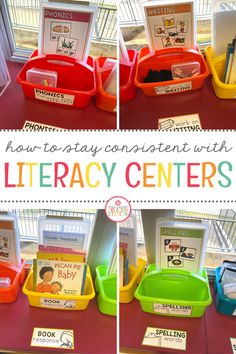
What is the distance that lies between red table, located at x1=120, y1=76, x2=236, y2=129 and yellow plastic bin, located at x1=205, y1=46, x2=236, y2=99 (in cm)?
Answer: 2

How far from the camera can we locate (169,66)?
4.35 feet

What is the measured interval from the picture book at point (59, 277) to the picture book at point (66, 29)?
636mm

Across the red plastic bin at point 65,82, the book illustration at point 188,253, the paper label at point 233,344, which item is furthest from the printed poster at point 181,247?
the red plastic bin at point 65,82

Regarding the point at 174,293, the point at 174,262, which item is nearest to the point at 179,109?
the point at 174,262

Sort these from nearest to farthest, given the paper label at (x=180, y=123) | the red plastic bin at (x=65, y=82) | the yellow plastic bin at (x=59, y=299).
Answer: the paper label at (x=180, y=123) < the red plastic bin at (x=65, y=82) < the yellow plastic bin at (x=59, y=299)

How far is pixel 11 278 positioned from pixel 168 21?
3.14 feet

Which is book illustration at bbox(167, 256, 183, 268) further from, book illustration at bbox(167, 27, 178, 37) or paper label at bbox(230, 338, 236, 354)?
book illustration at bbox(167, 27, 178, 37)

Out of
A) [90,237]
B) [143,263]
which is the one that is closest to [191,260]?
[143,263]

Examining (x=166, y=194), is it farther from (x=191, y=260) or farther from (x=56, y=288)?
(x=56, y=288)

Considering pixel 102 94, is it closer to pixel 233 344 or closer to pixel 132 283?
pixel 132 283

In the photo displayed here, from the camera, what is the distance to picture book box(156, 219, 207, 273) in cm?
129

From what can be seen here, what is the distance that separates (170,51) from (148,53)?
7 cm

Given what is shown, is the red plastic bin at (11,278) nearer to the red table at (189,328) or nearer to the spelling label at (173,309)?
the red table at (189,328)

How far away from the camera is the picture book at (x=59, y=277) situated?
134cm
